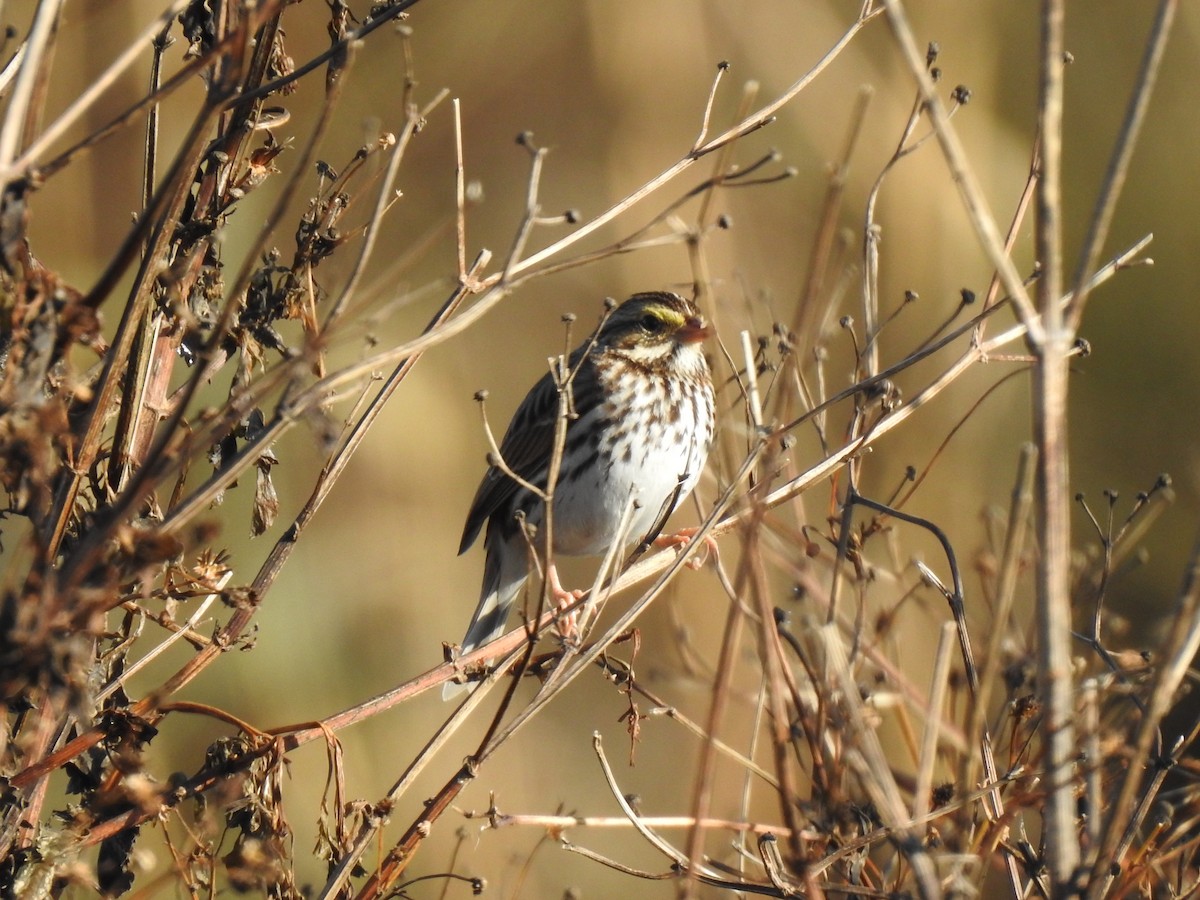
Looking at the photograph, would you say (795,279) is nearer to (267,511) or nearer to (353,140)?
(353,140)

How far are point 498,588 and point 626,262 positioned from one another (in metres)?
2.66

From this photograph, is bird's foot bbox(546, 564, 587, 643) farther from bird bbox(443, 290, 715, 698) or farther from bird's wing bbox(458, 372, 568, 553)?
bird's wing bbox(458, 372, 568, 553)

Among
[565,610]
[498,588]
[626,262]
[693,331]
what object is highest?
[626,262]

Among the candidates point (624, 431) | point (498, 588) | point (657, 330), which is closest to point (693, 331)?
point (657, 330)

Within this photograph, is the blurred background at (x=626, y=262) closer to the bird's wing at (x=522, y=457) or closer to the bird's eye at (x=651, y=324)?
the bird's wing at (x=522, y=457)

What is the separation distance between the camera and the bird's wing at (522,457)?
14.7ft

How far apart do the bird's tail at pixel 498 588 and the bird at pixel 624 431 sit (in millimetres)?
123

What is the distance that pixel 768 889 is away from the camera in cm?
227

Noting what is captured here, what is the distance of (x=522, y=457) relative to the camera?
4629 mm

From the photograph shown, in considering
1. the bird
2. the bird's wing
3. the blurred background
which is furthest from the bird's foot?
the blurred background

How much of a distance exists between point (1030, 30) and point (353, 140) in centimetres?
404

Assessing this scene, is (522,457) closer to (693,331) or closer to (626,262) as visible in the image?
(693,331)

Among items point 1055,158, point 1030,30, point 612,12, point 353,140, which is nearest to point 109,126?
point 1055,158

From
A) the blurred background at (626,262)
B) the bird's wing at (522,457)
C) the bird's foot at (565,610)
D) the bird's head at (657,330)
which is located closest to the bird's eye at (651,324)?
the bird's head at (657,330)
